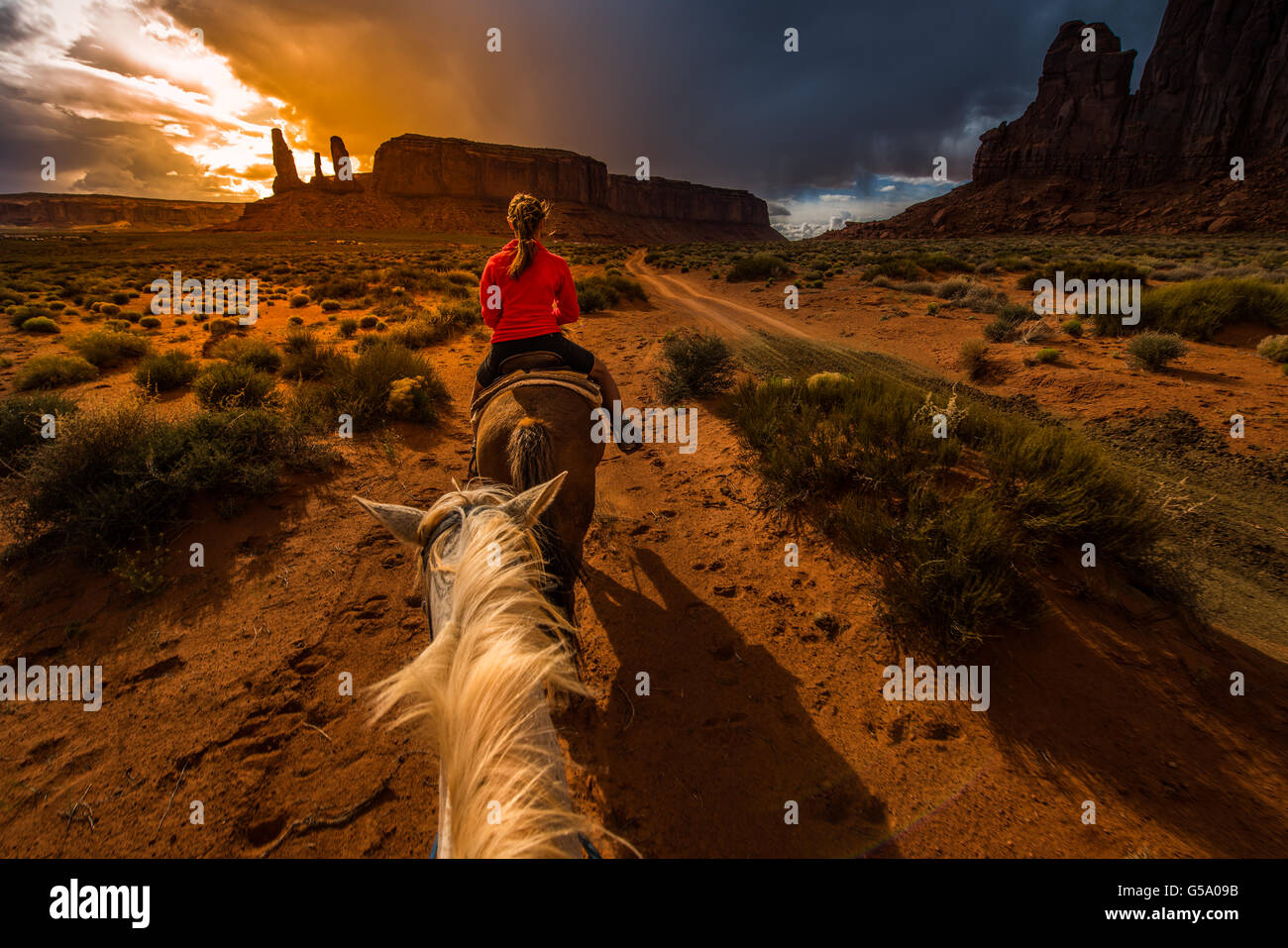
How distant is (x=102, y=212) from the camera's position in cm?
11194

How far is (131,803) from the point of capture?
2357 millimetres

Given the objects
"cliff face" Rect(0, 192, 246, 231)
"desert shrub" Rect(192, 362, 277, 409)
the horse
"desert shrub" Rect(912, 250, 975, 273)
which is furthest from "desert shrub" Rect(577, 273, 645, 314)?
"cliff face" Rect(0, 192, 246, 231)

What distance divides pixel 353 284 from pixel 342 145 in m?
109

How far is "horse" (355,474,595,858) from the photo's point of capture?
3.17 feet

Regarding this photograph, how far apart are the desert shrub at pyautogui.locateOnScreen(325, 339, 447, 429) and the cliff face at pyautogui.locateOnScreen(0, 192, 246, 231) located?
149m

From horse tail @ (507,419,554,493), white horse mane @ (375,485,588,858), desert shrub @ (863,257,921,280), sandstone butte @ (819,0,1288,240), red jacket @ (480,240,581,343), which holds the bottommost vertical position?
white horse mane @ (375,485,588,858)

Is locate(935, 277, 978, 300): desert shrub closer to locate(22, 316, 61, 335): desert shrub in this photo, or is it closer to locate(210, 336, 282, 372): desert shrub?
locate(210, 336, 282, 372): desert shrub

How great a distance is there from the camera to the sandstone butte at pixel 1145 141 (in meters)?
48.8

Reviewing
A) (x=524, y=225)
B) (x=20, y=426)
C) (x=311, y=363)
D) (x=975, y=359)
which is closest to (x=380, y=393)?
(x=311, y=363)

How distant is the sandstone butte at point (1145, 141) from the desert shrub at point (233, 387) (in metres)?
69.0

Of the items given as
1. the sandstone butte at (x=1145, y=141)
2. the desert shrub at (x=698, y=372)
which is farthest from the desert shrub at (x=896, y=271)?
the sandstone butte at (x=1145, y=141)

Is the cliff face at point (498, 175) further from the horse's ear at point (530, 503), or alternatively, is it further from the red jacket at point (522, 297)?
the horse's ear at point (530, 503)

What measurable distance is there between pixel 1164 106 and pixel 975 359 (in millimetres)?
96875

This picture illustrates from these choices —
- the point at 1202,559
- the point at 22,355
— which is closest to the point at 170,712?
the point at 1202,559
